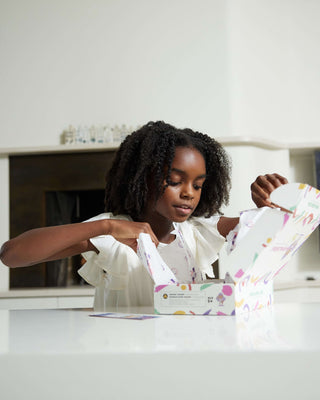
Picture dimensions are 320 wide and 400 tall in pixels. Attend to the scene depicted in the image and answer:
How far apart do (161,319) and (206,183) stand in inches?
23.5

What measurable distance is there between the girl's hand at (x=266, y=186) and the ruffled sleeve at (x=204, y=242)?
0.14 meters

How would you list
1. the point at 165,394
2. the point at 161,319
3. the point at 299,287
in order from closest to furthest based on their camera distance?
the point at 165,394
the point at 161,319
the point at 299,287

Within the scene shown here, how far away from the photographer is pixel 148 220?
1.12 meters

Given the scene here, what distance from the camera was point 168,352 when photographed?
40 centimetres

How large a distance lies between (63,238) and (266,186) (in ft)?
1.20

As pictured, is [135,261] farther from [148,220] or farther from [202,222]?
[202,222]

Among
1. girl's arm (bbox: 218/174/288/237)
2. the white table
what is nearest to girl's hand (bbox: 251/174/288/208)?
girl's arm (bbox: 218/174/288/237)

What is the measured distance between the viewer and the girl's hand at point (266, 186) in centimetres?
95

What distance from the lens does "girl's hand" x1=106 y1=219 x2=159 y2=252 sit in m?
0.87

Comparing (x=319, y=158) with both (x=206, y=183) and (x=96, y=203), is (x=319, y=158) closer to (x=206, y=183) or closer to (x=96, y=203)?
(x=96, y=203)

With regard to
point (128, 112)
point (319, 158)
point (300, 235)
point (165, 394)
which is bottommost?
point (165, 394)

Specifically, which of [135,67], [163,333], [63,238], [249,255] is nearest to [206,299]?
[249,255]

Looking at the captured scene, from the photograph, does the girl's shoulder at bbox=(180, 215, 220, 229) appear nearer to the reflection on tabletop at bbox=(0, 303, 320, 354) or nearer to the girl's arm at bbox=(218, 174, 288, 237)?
the girl's arm at bbox=(218, 174, 288, 237)

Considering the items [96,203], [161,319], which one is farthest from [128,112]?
[161,319]
